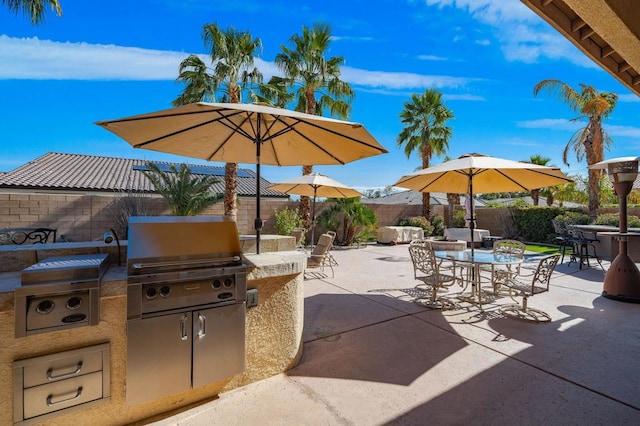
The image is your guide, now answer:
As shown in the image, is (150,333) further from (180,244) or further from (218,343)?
(180,244)

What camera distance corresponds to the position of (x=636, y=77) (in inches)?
178

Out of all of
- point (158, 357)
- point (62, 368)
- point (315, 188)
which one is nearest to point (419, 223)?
point (315, 188)

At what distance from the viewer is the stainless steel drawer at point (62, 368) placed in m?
1.83

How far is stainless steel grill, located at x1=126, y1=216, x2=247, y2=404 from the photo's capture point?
209 cm

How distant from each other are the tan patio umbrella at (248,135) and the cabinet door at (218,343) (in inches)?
38.7

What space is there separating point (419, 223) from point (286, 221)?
7.53 meters

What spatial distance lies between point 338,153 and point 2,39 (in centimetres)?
1160

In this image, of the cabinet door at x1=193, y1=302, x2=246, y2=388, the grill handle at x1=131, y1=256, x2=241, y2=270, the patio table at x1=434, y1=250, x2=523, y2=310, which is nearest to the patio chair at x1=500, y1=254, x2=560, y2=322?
the patio table at x1=434, y1=250, x2=523, y2=310

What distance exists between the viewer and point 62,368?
6.29 feet

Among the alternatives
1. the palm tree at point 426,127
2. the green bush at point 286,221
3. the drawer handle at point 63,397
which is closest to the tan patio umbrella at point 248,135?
the drawer handle at point 63,397

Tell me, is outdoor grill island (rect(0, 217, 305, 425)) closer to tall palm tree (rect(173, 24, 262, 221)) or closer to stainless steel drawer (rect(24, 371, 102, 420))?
stainless steel drawer (rect(24, 371, 102, 420))

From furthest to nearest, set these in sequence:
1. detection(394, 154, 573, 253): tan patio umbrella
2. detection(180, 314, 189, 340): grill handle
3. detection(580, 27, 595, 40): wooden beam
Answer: detection(394, 154, 573, 253): tan patio umbrella
detection(580, 27, 595, 40): wooden beam
detection(180, 314, 189, 340): grill handle

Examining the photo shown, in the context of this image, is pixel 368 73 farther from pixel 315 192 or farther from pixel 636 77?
pixel 636 77

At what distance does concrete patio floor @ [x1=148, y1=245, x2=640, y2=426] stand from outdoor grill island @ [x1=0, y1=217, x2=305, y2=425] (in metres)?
0.33
